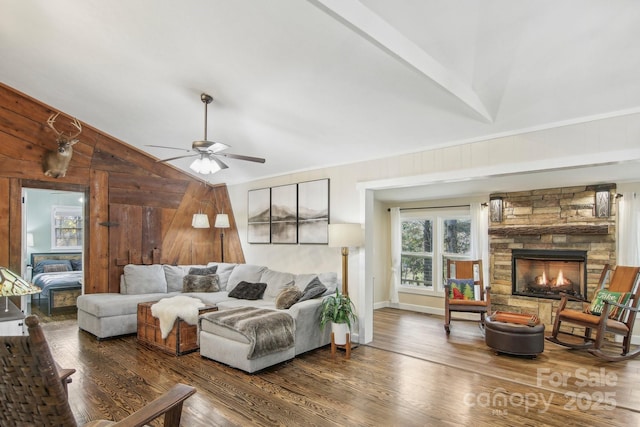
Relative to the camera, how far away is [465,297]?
5.74m

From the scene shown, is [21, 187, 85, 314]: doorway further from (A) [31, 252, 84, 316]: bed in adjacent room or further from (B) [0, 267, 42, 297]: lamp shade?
(B) [0, 267, 42, 297]: lamp shade

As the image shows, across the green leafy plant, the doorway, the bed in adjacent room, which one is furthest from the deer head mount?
the green leafy plant

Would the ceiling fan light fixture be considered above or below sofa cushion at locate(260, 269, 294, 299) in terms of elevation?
above

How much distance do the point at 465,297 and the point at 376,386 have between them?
288cm

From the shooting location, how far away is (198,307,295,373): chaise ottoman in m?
3.71

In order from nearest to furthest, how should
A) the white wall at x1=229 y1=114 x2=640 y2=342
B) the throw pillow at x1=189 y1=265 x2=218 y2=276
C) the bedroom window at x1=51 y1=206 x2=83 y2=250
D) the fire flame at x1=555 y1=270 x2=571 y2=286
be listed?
the white wall at x1=229 y1=114 x2=640 y2=342
the fire flame at x1=555 y1=270 x2=571 y2=286
the throw pillow at x1=189 y1=265 x2=218 y2=276
the bedroom window at x1=51 y1=206 x2=83 y2=250

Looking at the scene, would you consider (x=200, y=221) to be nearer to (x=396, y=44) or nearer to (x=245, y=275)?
(x=245, y=275)

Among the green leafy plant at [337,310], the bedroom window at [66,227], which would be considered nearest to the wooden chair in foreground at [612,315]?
the green leafy plant at [337,310]

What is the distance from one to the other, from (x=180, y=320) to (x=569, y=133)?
4.53 m

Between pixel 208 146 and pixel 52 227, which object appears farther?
pixel 52 227

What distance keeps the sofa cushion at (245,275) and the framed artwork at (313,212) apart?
2.87ft

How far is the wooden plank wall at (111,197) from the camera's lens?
5.17 metres

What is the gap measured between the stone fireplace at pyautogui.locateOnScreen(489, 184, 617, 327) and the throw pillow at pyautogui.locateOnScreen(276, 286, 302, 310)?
353 cm

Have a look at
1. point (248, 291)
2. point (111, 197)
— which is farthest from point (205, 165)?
point (111, 197)
